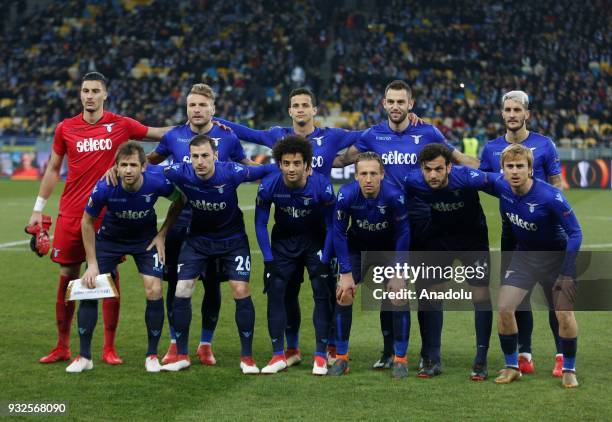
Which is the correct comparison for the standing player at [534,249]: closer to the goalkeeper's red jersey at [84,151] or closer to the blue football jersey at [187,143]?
the blue football jersey at [187,143]

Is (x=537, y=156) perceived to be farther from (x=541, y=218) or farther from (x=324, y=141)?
(x=324, y=141)

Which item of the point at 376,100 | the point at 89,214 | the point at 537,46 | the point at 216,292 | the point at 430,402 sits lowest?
the point at 430,402

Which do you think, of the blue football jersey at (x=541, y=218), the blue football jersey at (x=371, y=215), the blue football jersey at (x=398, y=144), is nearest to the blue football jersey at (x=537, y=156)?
the blue football jersey at (x=398, y=144)

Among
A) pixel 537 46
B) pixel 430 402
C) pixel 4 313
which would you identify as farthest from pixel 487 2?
pixel 430 402

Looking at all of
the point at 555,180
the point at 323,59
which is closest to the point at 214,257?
the point at 555,180

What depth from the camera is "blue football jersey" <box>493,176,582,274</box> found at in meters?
7.79

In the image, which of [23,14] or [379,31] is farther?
[23,14]

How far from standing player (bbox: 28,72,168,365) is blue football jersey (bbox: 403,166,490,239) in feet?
8.39

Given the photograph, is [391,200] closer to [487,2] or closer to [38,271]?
[38,271]

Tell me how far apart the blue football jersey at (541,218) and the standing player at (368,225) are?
81 cm

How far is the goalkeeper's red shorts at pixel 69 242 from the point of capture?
8.88m

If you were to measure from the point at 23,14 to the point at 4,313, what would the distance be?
3394 centimetres

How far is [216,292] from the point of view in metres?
9.09

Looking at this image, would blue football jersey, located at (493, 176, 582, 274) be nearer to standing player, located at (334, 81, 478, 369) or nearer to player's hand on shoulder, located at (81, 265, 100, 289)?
standing player, located at (334, 81, 478, 369)
